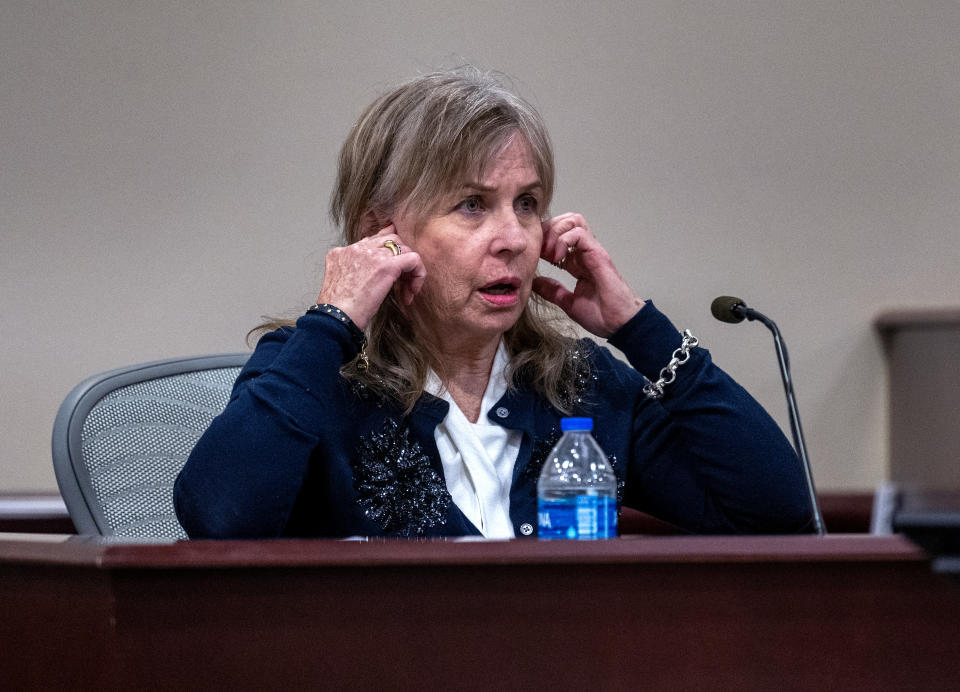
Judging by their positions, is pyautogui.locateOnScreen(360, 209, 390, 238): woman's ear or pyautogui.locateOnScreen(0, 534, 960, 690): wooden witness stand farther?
pyautogui.locateOnScreen(360, 209, 390, 238): woman's ear

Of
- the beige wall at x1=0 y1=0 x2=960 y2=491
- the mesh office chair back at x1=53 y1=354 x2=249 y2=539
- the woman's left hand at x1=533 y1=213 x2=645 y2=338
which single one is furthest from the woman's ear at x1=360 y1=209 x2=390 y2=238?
the beige wall at x1=0 y1=0 x2=960 y2=491

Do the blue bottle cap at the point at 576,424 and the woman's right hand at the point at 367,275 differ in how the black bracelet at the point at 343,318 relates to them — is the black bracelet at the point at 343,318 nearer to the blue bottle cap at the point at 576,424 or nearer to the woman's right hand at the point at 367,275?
the woman's right hand at the point at 367,275

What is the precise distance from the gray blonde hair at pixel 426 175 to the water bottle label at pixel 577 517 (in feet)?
0.64

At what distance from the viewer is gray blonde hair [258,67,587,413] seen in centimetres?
152

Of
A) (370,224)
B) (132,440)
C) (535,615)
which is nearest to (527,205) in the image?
(370,224)

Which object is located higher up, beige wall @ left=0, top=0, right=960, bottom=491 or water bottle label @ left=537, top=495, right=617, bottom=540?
beige wall @ left=0, top=0, right=960, bottom=491

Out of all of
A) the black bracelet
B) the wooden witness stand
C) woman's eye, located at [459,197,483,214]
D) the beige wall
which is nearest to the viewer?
the wooden witness stand

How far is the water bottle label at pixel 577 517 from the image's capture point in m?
1.36

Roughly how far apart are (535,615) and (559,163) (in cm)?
240

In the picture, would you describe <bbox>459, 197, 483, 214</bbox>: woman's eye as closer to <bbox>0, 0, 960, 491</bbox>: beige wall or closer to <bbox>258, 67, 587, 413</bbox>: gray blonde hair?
<bbox>258, 67, 587, 413</bbox>: gray blonde hair

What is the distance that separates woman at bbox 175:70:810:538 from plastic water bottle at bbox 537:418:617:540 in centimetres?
4

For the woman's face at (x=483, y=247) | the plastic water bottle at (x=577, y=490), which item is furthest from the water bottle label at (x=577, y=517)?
the woman's face at (x=483, y=247)

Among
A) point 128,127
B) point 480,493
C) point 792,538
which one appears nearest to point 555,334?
point 480,493

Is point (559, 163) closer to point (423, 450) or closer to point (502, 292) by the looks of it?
point (502, 292)
